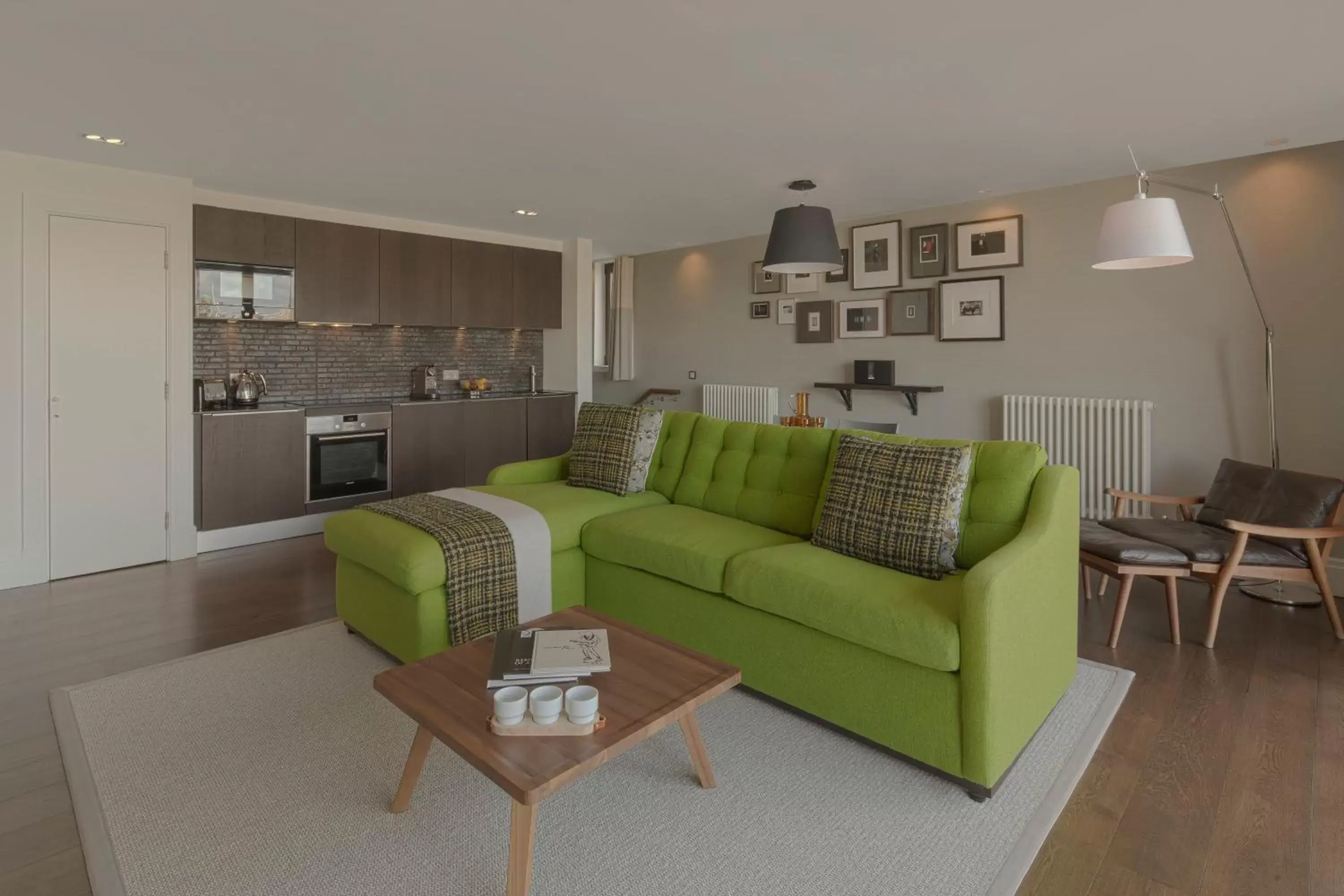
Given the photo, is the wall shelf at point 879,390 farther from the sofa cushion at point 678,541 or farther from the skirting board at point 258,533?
the skirting board at point 258,533

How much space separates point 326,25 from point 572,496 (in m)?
2.11

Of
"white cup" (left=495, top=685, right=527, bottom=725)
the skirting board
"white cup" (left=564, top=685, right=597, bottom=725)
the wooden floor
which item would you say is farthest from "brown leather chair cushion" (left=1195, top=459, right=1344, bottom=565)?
the skirting board

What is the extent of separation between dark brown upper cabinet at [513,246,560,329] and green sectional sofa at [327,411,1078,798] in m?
3.28

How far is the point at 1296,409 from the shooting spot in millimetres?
4074

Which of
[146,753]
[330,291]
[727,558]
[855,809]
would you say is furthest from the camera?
[330,291]

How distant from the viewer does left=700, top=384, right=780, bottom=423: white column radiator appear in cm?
664

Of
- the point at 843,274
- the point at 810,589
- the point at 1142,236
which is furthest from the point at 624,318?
the point at 810,589

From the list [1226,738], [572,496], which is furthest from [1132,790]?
[572,496]

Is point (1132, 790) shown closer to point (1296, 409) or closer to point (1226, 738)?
point (1226, 738)

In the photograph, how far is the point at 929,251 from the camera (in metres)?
5.50

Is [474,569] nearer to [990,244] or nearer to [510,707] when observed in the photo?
[510,707]

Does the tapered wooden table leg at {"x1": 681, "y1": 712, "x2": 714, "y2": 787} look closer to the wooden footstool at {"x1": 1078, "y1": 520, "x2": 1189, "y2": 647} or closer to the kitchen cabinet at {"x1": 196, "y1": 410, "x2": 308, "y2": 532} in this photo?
the wooden footstool at {"x1": 1078, "y1": 520, "x2": 1189, "y2": 647}

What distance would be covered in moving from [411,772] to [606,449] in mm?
2064

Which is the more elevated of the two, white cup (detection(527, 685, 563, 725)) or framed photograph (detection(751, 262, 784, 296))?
framed photograph (detection(751, 262, 784, 296))
